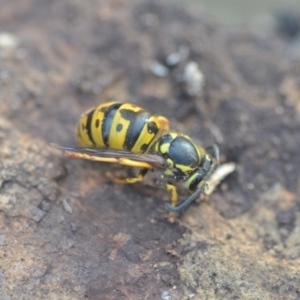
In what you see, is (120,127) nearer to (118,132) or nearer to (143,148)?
(118,132)

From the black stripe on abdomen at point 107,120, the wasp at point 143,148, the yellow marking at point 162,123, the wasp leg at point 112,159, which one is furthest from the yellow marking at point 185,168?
the black stripe on abdomen at point 107,120

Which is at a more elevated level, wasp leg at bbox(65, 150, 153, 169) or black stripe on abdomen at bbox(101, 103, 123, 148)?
black stripe on abdomen at bbox(101, 103, 123, 148)

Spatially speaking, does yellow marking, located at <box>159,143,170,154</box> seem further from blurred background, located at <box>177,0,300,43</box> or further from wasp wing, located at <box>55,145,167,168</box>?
blurred background, located at <box>177,0,300,43</box>

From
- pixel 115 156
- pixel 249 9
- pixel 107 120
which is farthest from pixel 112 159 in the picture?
pixel 249 9

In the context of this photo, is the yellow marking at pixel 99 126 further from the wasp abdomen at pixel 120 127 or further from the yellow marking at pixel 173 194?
the yellow marking at pixel 173 194

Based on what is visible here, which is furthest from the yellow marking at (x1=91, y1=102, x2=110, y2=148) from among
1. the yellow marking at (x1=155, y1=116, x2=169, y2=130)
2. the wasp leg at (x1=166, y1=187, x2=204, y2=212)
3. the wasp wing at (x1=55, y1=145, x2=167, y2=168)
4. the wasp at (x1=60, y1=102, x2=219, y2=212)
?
the wasp leg at (x1=166, y1=187, x2=204, y2=212)
